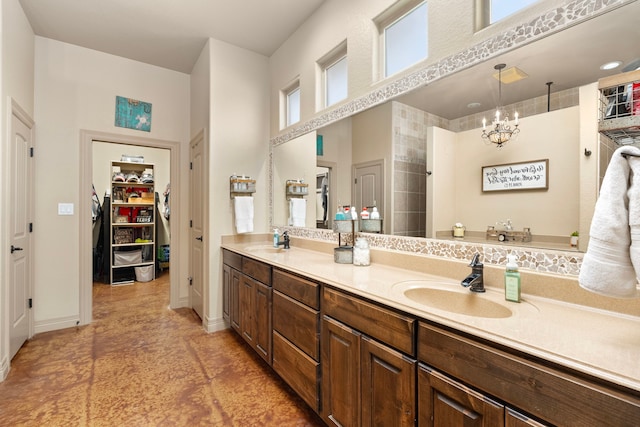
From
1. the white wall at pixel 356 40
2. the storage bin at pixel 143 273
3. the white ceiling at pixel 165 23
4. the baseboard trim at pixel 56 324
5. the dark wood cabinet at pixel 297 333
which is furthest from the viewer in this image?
the storage bin at pixel 143 273

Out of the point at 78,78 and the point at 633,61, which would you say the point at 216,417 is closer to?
the point at 633,61

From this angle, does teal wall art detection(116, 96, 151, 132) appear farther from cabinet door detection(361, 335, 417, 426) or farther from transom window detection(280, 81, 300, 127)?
cabinet door detection(361, 335, 417, 426)

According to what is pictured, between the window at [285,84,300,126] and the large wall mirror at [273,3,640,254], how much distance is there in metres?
0.83

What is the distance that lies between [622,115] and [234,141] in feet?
9.48

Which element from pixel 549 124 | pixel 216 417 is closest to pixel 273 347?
pixel 216 417

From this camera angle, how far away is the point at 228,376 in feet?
7.11

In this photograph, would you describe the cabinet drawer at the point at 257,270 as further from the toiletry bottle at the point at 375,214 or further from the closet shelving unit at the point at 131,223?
the closet shelving unit at the point at 131,223

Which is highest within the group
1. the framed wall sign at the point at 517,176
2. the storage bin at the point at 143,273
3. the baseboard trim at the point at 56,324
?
the framed wall sign at the point at 517,176

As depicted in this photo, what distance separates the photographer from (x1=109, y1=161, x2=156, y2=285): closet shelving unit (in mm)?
4790

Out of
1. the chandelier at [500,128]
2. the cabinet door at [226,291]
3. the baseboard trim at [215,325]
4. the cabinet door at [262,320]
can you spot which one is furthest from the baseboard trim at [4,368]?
the chandelier at [500,128]

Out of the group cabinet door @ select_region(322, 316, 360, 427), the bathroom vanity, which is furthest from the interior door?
cabinet door @ select_region(322, 316, 360, 427)

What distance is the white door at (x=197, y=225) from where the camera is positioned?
3.22 metres

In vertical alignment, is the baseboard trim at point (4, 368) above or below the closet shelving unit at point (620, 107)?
below

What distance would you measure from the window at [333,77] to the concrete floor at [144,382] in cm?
221
